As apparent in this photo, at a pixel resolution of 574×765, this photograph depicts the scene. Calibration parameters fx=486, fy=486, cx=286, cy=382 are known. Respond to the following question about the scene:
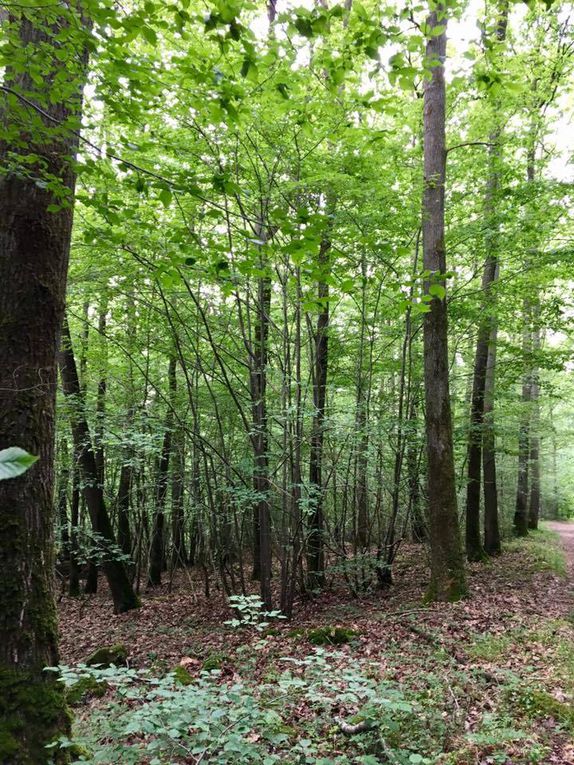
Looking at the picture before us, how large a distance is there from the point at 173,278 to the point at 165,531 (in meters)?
13.9

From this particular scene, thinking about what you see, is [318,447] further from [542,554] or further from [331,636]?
[542,554]

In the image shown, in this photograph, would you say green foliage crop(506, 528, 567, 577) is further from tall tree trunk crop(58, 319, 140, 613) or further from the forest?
tall tree trunk crop(58, 319, 140, 613)

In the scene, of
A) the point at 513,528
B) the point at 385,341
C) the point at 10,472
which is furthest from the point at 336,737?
the point at 513,528

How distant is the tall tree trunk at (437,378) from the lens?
7766 millimetres

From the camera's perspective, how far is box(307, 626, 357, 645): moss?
6.41m

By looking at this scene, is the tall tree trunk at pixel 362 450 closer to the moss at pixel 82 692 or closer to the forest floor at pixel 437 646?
the forest floor at pixel 437 646

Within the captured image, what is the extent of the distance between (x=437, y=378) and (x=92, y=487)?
7.16 m

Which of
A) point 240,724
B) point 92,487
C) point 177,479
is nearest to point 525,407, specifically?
point 177,479

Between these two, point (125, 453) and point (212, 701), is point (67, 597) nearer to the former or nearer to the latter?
point (125, 453)

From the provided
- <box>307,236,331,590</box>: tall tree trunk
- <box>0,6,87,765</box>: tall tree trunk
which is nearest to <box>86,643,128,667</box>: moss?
<box>307,236,331,590</box>: tall tree trunk

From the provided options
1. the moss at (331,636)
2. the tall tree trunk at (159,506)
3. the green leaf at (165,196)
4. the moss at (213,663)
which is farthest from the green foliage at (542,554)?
the green leaf at (165,196)

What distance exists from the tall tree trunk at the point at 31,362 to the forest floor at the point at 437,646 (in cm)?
130

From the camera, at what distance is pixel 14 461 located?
2.67ft

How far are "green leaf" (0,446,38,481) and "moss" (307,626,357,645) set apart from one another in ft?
21.4
